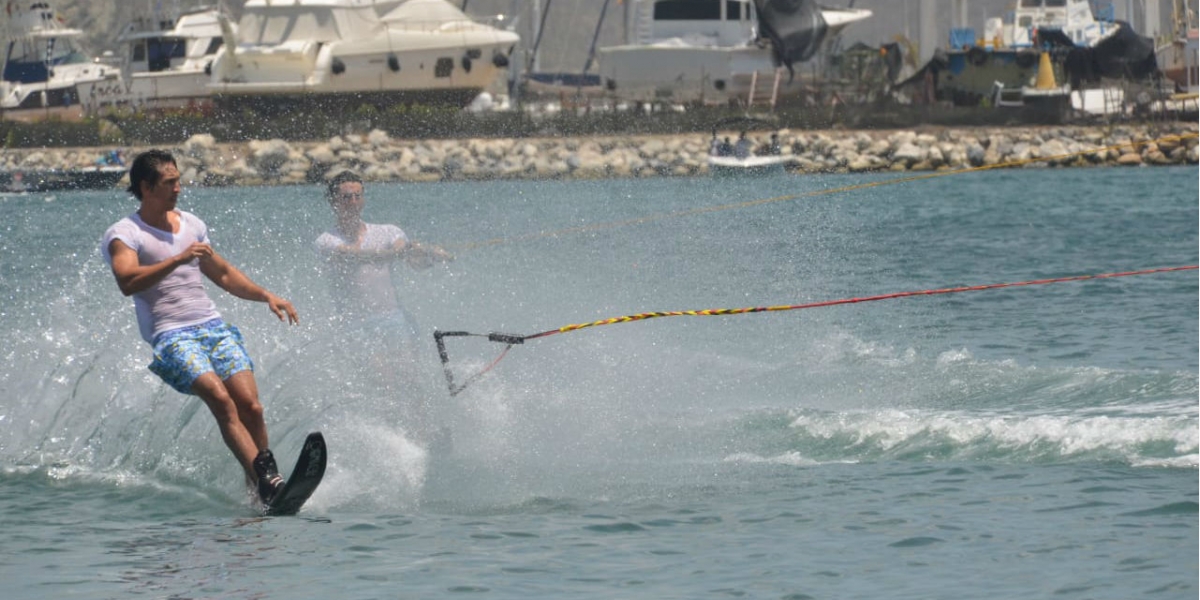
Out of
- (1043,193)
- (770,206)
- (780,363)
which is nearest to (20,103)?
(1043,193)

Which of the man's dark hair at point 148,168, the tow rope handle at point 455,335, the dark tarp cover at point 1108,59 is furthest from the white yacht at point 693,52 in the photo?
the man's dark hair at point 148,168

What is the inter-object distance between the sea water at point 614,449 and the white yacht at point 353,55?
125 ft

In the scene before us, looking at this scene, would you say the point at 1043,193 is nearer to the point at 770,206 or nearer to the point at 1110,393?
the point at 770,206

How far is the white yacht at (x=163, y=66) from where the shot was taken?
53.4 m

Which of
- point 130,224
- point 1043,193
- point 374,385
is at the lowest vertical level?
point 1043,193

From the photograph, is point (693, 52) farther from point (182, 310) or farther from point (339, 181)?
point (182, 310)

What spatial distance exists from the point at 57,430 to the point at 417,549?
130 inches

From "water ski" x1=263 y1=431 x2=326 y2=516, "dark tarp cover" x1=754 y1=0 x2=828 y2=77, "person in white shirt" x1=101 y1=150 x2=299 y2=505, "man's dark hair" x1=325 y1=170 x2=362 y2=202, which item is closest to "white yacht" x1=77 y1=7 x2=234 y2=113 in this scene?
"dark tarp cover" x1=754 y1=0 x2=828 y2=77

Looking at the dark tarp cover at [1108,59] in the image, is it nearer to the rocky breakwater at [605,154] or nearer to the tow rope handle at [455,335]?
the rocky breakwater at [605,154]

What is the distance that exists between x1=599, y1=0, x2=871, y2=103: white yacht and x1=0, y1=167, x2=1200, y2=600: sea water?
4075cm

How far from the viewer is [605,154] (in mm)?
44125

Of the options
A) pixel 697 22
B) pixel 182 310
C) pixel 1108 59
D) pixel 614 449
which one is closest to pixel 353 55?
pixel 697 22

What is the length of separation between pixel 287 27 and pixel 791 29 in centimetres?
1670

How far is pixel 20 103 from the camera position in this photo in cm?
5697
